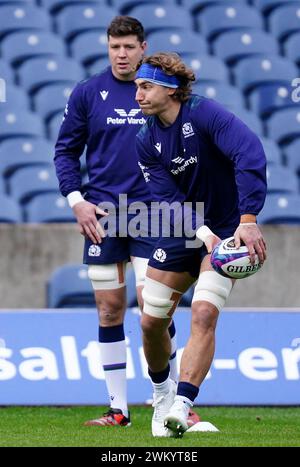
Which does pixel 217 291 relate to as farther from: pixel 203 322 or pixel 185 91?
pixel 185 91

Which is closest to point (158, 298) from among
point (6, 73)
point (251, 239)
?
point (251, 239)

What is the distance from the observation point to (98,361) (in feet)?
25.6

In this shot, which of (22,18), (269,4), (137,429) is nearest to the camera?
(137,429)

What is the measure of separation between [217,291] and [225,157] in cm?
71

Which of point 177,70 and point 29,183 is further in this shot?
point 29,183

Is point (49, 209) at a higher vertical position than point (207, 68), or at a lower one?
lower

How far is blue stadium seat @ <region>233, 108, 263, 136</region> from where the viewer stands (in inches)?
433

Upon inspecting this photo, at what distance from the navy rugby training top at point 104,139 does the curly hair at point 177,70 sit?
2.80 ft

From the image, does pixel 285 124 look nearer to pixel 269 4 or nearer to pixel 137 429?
pixel 269 4

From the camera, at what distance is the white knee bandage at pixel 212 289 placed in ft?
19.3

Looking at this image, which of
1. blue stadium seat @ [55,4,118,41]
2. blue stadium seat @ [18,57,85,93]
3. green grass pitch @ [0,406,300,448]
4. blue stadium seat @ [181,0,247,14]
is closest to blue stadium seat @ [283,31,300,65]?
blue stadium seat @ [181,0,247,14]

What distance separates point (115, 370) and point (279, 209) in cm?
361

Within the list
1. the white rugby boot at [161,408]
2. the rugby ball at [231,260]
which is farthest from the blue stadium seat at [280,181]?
the rugby ball at [231,260]
